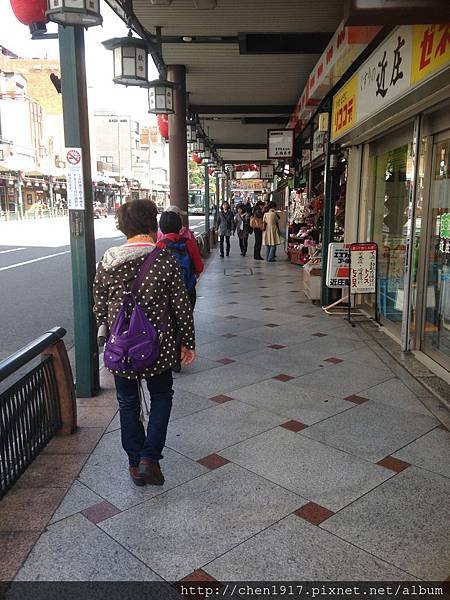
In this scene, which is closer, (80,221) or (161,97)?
(80,221)

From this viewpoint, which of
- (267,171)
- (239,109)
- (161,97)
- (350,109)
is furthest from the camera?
(267,171)

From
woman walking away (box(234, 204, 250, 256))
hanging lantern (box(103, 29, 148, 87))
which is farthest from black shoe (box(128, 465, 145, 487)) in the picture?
woman walking away (box(234, 204, 250, 256))

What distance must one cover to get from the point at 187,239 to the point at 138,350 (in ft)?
8.15

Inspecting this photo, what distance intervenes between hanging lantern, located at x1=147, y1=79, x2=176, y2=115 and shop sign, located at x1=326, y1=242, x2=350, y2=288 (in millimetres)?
3505

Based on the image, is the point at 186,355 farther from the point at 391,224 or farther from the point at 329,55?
the point at 329,55

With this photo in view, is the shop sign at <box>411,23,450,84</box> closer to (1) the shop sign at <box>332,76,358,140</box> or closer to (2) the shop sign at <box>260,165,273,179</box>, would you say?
(1) the shop sign at <box>332,76,358,140</box>

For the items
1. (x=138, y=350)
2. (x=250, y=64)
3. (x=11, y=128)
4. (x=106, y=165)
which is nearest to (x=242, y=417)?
(x=138, y=350)

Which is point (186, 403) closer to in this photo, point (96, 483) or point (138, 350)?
point (96, 483)

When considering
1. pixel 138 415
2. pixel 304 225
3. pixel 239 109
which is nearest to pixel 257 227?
pixel 304 225

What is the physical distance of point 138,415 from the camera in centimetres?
321

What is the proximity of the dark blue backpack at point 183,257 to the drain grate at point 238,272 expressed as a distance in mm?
7408

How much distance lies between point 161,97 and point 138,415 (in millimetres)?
6414

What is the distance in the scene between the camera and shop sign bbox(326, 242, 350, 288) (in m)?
7.89

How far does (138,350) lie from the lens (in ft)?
9.39
